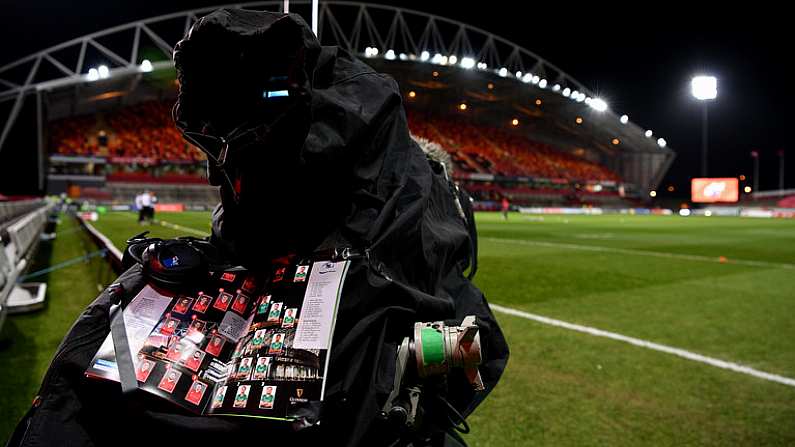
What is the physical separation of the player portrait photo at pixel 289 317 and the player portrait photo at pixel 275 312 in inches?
0.7

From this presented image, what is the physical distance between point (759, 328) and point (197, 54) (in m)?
5.19

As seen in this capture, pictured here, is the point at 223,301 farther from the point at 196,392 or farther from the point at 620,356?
the point at 620,356

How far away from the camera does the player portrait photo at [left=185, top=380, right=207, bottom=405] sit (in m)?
0.95

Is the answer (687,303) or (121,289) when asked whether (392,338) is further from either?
Answer: (687,303)

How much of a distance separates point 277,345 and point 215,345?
0.16 meters

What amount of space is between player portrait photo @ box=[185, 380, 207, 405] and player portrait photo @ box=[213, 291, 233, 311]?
184 mm

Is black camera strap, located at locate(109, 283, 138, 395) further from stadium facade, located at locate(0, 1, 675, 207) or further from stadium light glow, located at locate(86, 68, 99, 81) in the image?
stadium light glow, located at locate(86, 68, 99, 81)

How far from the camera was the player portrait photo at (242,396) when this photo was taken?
3.06 feet

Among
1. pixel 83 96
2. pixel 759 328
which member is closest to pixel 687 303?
pixel 759 328

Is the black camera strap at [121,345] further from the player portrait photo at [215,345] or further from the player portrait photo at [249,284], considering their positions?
the player portrait photo at [249,284]

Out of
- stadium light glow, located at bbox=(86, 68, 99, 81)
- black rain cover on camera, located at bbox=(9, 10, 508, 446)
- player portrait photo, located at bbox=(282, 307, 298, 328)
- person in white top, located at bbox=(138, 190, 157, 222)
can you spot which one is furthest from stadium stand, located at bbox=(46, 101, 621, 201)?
player portrait photo, located at bbox=(282, 307, 298, 328)

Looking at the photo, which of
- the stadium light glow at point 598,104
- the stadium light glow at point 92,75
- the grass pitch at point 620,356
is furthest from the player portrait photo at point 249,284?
the stadium light glow at point 598,104

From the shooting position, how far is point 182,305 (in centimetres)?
110

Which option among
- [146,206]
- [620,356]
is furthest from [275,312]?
[146,206]
